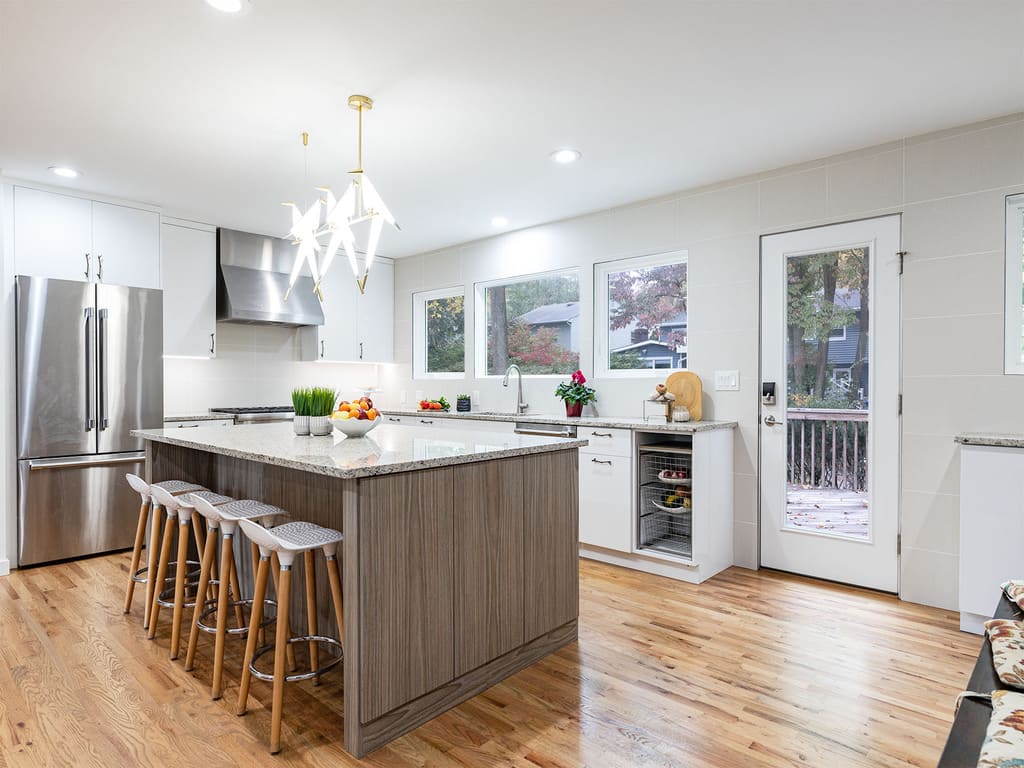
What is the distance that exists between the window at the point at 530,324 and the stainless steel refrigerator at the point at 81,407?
8.57ft

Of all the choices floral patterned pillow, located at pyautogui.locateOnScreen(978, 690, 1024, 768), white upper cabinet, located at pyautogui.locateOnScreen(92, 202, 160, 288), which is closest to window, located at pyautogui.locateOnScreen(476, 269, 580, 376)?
white upper cabinet, located at pyautogui.locateOnScreen(92, 202, 160, 288)

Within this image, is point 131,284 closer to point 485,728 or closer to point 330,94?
point 330,94

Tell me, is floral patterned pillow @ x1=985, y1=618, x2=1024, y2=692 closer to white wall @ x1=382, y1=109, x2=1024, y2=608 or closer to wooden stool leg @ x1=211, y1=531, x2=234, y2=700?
white wall @ x1=382, y1=109, x2=1024, y2=608

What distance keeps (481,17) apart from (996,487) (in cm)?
295

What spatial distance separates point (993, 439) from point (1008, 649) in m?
1.65

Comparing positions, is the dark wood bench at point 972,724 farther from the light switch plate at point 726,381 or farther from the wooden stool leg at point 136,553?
the wooden stool leg at point 136,553

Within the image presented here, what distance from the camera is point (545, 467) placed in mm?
2582

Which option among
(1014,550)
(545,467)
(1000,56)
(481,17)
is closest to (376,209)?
(481,17)

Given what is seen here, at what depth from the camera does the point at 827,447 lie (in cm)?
351

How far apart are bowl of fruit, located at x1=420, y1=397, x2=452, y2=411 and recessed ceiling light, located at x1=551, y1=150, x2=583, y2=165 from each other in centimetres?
261

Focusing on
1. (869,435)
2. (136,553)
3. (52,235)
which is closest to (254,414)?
(52,235)

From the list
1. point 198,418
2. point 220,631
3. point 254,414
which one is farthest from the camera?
point 254,414

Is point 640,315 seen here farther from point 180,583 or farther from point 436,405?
point 180,583

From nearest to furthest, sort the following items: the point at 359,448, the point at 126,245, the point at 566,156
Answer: the point at 359,448
the point at 566,156
the point at 126,245
